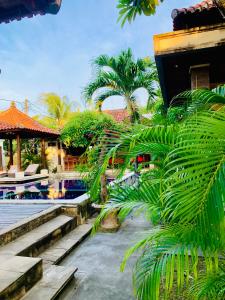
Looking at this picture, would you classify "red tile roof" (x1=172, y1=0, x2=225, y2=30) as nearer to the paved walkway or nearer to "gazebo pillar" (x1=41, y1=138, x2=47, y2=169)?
the paved walkway

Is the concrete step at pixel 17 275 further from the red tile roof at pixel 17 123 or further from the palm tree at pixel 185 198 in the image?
the red tile roof at pixel 17 123

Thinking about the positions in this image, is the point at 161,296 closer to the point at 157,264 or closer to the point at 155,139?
the point at 157,264

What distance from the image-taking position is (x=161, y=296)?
292 centimetres

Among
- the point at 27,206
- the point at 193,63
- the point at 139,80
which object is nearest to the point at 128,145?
the point at 193,63

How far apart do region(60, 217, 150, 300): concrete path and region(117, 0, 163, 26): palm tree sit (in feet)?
7.88

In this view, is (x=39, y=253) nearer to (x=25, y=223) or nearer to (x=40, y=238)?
(x=40, y=238)

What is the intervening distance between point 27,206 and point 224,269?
16.7 ft

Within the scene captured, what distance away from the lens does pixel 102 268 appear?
3854mm

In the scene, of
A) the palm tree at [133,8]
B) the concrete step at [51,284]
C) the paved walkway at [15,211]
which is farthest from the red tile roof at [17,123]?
the palm tree at [133,8]

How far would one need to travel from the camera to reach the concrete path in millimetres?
3150

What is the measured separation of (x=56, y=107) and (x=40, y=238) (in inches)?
875

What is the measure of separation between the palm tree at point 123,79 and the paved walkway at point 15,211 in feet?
19.2

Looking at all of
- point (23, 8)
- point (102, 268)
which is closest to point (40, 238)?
point (102, 268)

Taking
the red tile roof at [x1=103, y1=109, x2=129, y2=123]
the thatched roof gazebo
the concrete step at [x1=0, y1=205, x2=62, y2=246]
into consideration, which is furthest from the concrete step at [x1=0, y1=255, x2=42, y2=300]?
the red tile roof at [x1=103, y1=109, x2=129, y2=123]
